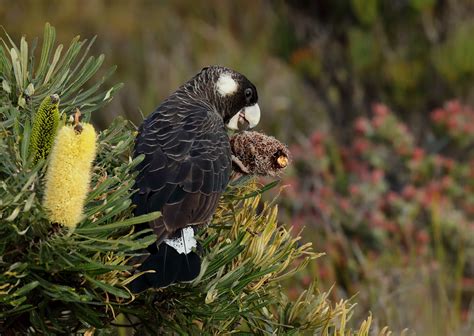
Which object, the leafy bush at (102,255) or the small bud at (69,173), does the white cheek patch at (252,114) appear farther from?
the small bud at (69,173)

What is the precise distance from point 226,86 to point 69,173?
186 cm

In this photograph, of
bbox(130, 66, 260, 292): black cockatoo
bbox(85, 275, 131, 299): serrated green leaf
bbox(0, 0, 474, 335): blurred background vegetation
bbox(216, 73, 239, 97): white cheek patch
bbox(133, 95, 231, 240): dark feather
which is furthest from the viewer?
bbox(0, 0, 474, 335): blurred background vegetation

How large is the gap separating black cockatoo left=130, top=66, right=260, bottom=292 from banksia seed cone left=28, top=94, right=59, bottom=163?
28 cm


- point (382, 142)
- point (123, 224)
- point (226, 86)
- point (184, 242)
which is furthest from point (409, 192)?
point (123, 224)

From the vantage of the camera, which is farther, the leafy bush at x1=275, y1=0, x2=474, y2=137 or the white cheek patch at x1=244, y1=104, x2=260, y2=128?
the leafy bush at x1=275, y1=0, x2=474, y2=137

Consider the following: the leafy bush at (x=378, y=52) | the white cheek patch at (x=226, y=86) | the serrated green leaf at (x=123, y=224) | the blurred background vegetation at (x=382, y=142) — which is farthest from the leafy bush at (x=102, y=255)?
the leafy bush at (x=378, y=52)

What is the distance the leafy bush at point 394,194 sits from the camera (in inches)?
192

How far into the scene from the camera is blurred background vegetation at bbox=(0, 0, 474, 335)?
14.0ft

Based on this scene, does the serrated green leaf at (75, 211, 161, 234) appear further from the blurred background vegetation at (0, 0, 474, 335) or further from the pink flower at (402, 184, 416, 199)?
the pink flower at (402, 184, 416, 199)

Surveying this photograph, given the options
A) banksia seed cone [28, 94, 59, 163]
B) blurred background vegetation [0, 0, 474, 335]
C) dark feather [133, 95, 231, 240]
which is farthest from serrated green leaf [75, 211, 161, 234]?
blurred background vegetation [0, 0, 474, 335]

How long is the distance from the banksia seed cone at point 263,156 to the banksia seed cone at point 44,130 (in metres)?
0.66

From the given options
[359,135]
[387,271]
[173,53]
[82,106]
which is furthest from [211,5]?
[82,106]

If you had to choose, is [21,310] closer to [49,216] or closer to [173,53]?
[49,216]

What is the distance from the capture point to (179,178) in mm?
2004
